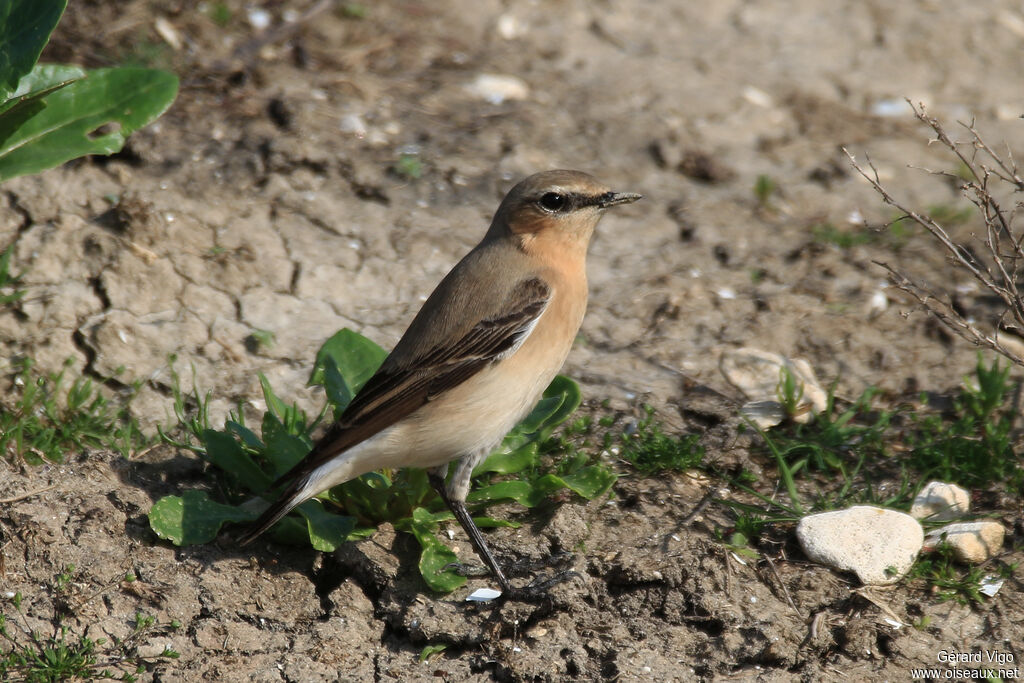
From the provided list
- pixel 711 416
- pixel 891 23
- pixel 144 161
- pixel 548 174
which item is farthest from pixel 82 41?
pixel 891 23

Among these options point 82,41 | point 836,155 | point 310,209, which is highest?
point 82,41

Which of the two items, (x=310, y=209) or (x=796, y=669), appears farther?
(x=310, y=209)

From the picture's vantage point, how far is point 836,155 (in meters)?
8.24

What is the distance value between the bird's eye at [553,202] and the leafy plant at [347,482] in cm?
90

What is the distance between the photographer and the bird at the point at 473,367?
15.1 feet

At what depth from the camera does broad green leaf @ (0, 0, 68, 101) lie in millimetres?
5043

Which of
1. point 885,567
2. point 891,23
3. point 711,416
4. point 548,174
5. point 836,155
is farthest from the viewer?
point 891,23

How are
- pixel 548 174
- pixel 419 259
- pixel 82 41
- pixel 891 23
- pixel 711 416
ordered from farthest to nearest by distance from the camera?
pixel 891 23
pixel 82 41
pixel 419 259
pixel 711 416
pixel 548 174

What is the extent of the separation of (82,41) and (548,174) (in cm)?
426

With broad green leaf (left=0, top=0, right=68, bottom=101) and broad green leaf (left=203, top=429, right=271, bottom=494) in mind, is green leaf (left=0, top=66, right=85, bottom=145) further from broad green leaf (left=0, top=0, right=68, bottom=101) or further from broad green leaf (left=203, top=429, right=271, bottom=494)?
broad green leaf (left=203, top=429, right=271, bottom=494)

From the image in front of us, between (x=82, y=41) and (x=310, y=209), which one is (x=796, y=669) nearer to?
(x=310, y=209)

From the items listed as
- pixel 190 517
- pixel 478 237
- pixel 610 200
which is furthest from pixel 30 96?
pixel 478 237

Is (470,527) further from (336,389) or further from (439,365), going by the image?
(336,389)

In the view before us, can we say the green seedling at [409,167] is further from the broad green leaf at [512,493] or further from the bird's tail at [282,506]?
the bird's tail at [282,506]
